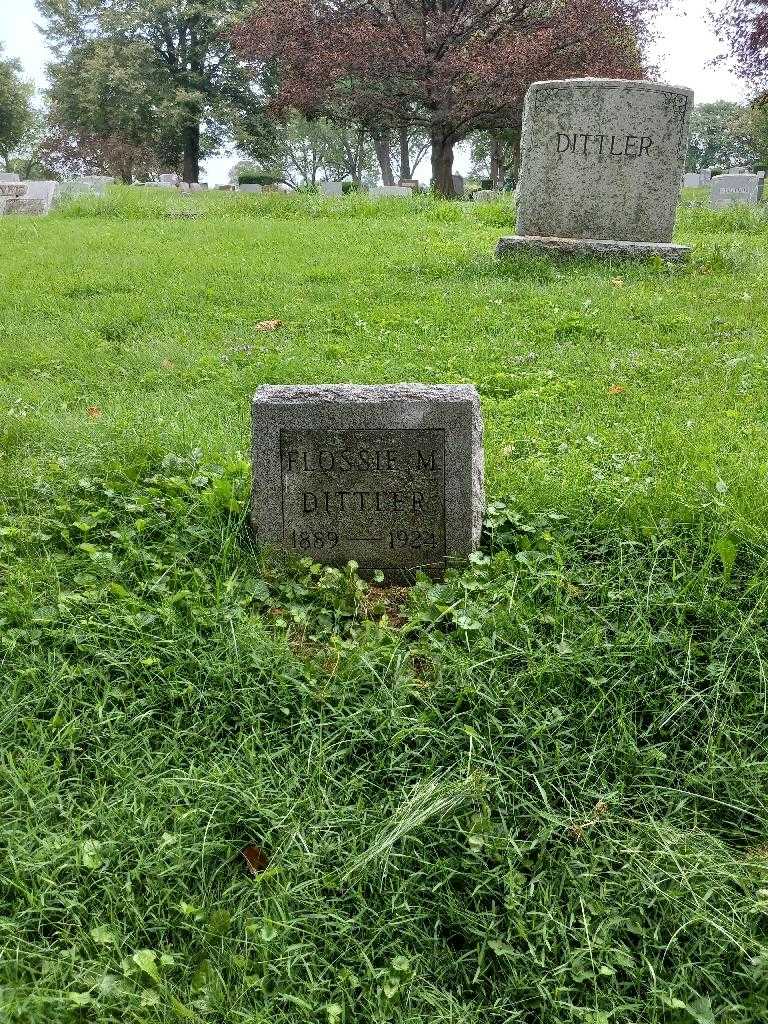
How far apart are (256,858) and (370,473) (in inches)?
57.3

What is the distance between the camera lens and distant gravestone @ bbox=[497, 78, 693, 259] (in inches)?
307

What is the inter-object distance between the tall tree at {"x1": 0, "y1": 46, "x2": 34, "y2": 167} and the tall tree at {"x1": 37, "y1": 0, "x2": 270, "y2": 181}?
17.1 ft

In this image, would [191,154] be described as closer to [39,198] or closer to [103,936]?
[39,198]

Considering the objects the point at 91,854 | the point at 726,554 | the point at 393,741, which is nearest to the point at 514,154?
the point at 726,554

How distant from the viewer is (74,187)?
17.1m

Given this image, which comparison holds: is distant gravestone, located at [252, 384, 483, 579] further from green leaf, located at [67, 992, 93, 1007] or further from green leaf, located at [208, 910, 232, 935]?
green leaf, located at [67, 992, 93, 1007]

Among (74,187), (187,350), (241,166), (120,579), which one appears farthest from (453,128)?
(241,166)

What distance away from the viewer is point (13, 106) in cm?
4244

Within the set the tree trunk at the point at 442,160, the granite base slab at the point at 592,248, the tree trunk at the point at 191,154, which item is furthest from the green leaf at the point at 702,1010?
the tree trunk at the point at 191,154

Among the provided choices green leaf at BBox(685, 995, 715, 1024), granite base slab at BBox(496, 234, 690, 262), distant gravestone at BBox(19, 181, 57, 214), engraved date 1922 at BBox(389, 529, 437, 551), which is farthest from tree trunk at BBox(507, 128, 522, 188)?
green leaf at BBox(685, 995, 715, 1024)

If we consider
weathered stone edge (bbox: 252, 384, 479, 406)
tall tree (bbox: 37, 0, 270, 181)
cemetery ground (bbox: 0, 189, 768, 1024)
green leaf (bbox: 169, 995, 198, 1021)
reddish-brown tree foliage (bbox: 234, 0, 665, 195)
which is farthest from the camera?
tall tree (bbox: 37, 0, 270, 181)

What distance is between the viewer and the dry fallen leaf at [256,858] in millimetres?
2344

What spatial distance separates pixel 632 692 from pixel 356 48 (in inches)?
801

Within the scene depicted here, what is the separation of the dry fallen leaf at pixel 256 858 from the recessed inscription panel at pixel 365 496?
1.20m
